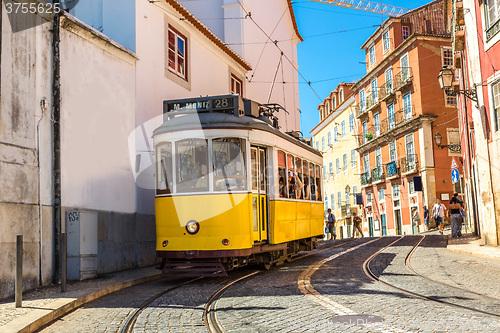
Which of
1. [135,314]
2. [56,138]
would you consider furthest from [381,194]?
[135,314]

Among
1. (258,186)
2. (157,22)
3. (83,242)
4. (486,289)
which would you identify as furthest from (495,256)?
(157,22)

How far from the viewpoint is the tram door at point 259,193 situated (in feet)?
36.0

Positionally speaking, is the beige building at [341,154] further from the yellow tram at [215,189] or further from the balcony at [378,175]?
the yellow tram at [215,189]

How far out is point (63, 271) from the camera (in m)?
8.95

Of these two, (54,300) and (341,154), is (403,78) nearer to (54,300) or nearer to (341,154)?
(341,154)

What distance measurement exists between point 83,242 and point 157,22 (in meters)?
7.81

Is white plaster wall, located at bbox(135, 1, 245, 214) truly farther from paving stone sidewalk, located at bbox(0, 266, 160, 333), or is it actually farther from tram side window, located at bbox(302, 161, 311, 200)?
tram side window, located at bbox(302, 161, 311, 200)

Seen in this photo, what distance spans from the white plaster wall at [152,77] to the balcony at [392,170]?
2249 centimetres

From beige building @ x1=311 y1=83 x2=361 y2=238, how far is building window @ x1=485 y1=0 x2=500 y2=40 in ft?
91.7

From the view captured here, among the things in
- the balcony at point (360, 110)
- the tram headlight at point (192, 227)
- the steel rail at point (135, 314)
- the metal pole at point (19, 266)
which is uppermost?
the balcony at point (360, 110)

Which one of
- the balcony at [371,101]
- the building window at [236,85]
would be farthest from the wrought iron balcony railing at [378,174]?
the building window at [236,85]

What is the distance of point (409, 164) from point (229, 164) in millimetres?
28135

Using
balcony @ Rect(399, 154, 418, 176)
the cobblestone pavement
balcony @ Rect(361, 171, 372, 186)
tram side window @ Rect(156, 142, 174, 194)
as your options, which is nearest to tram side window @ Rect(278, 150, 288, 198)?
the cobblestone pavement

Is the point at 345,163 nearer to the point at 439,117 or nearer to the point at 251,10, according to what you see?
the point at 439,117
